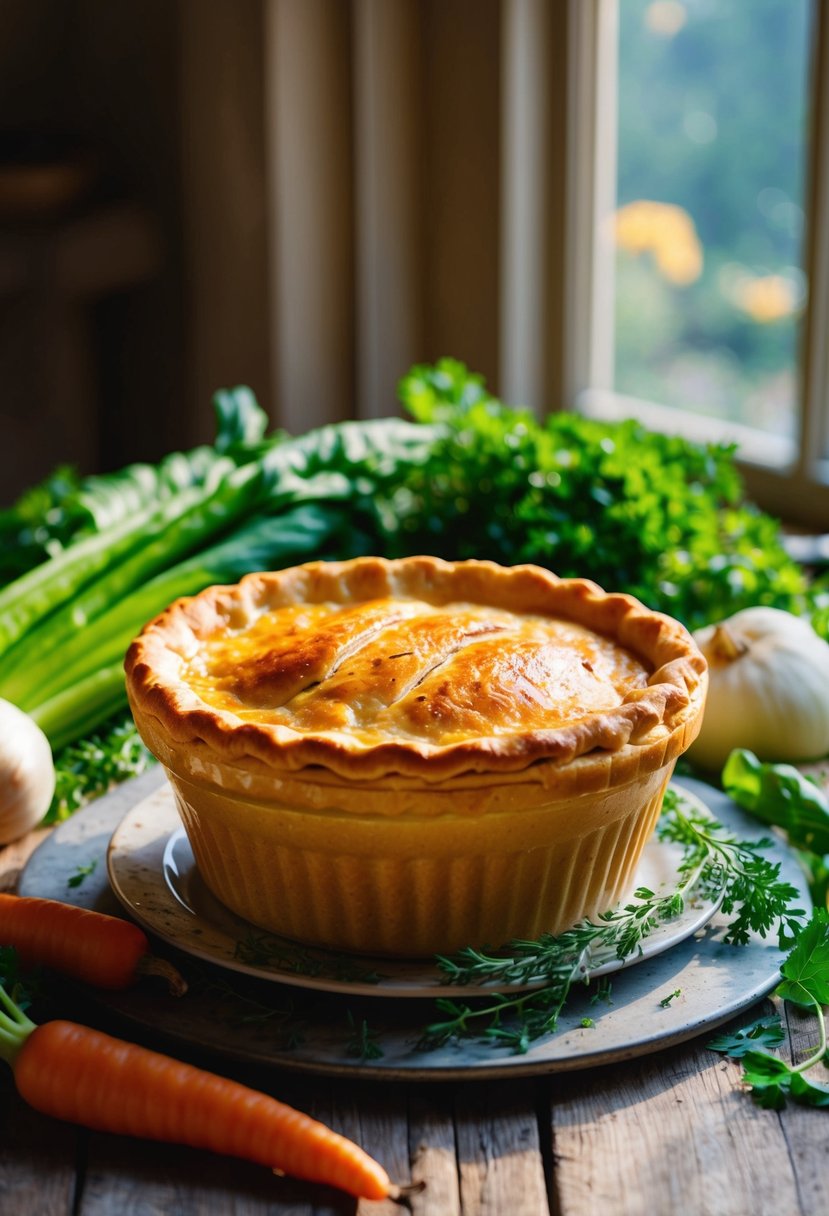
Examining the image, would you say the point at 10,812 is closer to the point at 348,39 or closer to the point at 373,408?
the point at 373,408

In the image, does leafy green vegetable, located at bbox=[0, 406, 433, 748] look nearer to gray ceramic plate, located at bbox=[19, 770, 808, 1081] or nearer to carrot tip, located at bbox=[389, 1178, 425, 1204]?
gray ceramic plate, located at bbox=[19, 770, 808, 1081]

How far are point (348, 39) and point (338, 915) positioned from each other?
3.11 m

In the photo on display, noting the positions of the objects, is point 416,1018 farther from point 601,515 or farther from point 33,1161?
point 601,515

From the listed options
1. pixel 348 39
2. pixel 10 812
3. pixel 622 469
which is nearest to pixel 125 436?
pixel 348 39

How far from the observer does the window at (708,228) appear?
312 centimetres

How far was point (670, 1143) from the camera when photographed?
1346 mm

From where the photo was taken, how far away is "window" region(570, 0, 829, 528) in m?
3.12

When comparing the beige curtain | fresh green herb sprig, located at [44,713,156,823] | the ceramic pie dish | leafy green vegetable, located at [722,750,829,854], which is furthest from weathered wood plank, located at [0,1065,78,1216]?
the beige curtain

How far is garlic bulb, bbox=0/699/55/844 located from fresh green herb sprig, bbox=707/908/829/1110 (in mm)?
1004

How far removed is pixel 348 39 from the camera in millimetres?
3971

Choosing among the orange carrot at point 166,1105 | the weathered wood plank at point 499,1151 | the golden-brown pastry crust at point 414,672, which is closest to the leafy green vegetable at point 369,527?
the golden-brown pastry crust at point 414,672

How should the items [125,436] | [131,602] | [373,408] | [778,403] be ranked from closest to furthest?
[131,602], [778,403], [373,408], [125,436]

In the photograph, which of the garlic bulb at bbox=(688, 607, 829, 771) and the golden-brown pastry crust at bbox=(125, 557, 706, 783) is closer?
the golden-brown pastry crust at bbox=(125, 557, 706, 783)

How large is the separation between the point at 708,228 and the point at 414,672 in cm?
216
